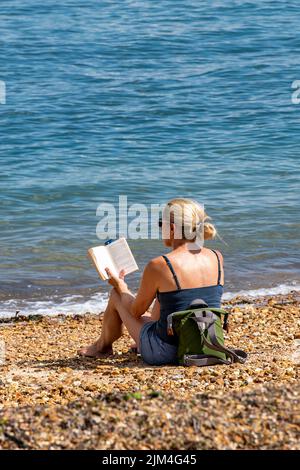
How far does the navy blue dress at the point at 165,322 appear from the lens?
6344 mm

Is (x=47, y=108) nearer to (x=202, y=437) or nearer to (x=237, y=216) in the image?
(x=237, y=216)

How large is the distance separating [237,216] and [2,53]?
11024 mm

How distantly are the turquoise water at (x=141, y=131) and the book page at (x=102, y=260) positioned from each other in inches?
100

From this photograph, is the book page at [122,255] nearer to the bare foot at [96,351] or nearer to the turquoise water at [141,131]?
the bare foot at [96,351]

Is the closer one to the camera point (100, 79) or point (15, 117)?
point (15, 117)

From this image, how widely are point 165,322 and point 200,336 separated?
0.94ft

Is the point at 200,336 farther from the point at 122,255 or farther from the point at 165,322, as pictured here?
the point at 122,255

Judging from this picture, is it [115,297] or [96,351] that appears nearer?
[115,297]

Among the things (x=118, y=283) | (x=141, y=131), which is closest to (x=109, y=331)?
(x=118, y=283)

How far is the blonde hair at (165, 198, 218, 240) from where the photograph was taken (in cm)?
623

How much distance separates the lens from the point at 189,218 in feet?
20.5

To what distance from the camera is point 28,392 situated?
19.7ft

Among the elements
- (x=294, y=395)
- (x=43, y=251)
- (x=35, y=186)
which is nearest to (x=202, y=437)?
(x=294, y=395)

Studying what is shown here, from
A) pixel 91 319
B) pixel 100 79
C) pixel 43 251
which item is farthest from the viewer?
pixel 100 79
